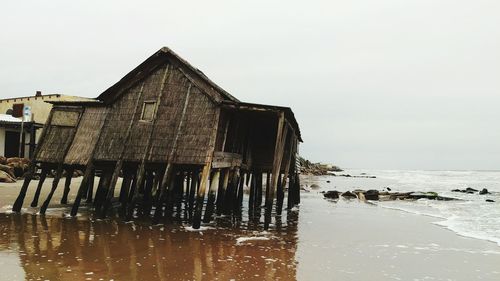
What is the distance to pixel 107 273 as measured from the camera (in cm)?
777

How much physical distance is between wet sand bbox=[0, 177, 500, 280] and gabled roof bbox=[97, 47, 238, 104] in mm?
4454

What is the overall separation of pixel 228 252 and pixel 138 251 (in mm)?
2136

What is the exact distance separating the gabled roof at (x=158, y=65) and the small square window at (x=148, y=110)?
107 cm

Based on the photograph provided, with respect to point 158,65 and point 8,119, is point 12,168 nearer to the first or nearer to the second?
point 8,119

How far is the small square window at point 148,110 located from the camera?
14.6 metres

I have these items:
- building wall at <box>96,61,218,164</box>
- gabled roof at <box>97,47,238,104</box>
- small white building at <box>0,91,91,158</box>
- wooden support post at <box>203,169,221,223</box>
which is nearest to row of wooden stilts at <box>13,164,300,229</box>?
wooden support post at <box>203,169,221,223</box>

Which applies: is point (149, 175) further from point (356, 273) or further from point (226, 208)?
point (356, 273)

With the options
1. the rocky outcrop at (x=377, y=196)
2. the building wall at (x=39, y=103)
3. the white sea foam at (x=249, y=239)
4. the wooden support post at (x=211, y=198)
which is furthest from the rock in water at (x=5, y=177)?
the rocky outcrop at (x=377, y=196)

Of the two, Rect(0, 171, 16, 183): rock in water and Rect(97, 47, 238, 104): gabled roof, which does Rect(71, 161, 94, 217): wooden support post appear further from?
Rect(0, 171, 16, 183): rock in water

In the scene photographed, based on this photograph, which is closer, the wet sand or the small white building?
the wet sand

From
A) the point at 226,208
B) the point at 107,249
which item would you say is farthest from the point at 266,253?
the point at 226,208

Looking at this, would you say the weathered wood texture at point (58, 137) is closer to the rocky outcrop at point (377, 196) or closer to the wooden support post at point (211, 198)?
the wooden support post at point (211, 198)

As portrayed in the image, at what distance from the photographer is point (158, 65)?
15.1 metres

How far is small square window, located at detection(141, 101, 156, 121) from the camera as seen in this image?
14.6 meters
